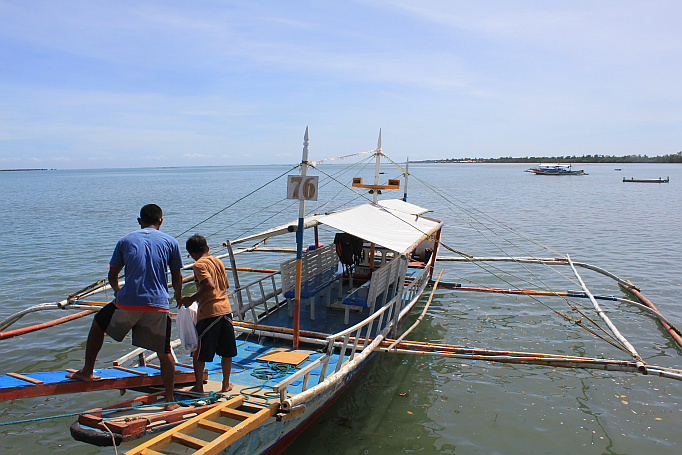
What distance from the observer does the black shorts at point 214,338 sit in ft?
17.2

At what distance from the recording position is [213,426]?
14.1 feet

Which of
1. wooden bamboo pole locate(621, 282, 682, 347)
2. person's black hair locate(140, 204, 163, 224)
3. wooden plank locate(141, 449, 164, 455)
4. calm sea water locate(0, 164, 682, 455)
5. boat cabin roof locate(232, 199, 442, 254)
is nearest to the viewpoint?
wooden plank locate(141, 449, 164, 455)

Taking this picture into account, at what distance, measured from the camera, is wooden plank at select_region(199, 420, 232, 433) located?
13.9 feet

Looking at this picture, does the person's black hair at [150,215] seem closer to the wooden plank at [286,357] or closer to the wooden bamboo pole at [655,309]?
the wooden plank at [286,357]

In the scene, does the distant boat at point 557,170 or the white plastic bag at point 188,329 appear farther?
the distant boat at point 557,170

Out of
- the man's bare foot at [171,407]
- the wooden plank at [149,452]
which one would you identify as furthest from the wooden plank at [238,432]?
the man's bare foot at [171,407]

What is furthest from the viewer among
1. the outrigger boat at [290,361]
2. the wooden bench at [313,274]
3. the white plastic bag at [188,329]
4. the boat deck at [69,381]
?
the wooden bench at [313,274]

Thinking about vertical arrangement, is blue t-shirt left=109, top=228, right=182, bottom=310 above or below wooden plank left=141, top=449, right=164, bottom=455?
above

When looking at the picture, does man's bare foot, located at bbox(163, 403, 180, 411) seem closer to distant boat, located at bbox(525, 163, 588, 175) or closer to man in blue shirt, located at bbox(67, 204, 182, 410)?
man in blue shirt, located at bbox(67, 204, 182, 410)

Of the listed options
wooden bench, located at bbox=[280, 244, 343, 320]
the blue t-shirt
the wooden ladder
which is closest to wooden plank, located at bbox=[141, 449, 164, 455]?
the wooden ladder

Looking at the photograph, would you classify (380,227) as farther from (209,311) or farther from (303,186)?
(209,311)

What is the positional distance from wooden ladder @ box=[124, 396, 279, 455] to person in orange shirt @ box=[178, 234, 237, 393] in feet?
2.31

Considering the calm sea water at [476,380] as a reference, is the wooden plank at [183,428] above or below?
above

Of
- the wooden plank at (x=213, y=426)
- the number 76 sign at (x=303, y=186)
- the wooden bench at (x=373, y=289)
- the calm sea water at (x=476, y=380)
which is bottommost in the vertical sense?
the calm sea water at (x=476, y=380)
